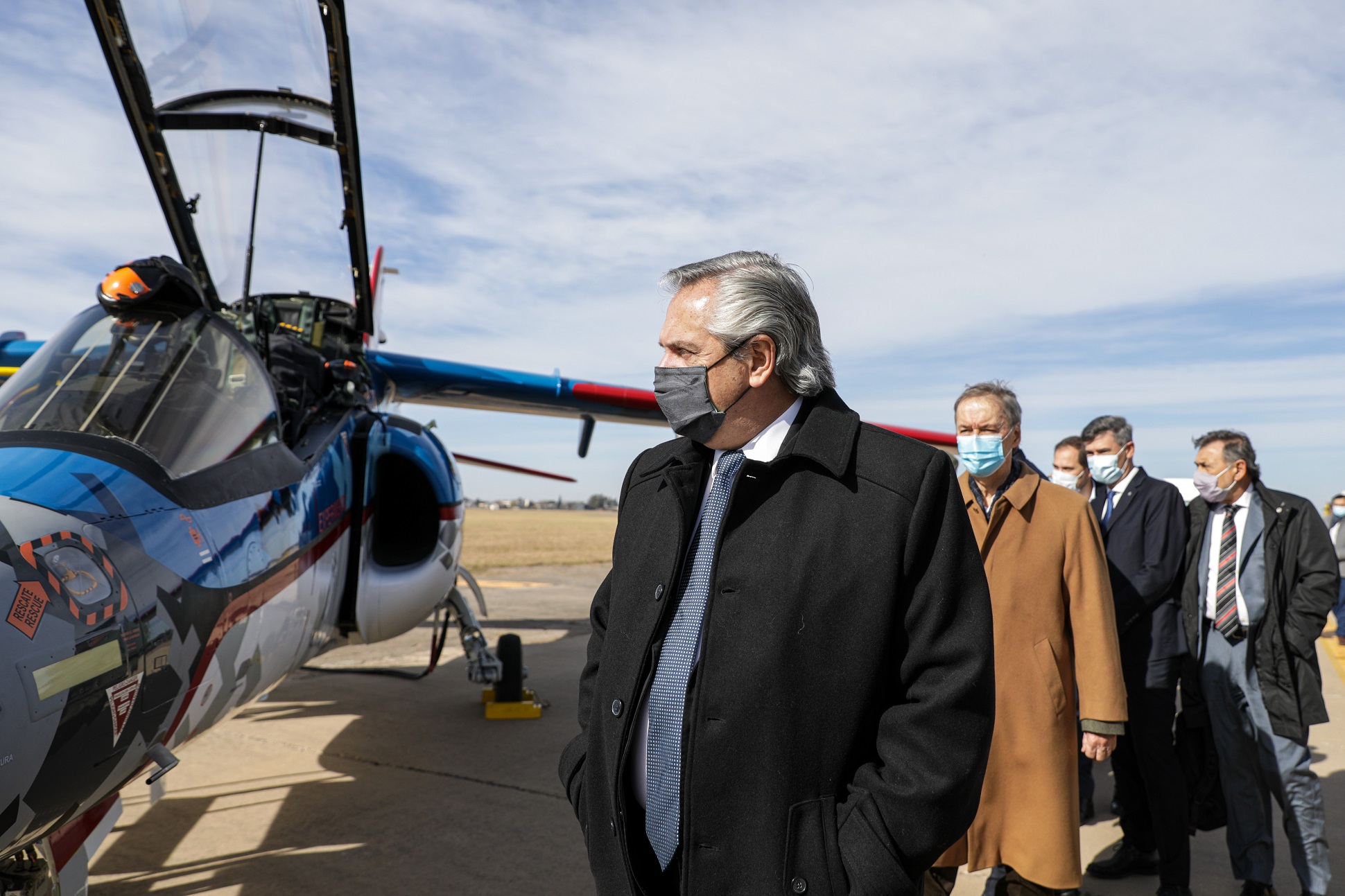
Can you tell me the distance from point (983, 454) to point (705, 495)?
162 cm

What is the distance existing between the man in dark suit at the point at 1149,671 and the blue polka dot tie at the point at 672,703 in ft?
9.99

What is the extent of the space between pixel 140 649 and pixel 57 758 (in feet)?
1.26

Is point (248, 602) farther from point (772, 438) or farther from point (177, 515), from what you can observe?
point (772, 438)

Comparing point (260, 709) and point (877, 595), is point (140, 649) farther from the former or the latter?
point (260, 709)

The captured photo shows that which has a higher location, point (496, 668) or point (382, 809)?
point (496, 668)

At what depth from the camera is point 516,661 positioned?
23.1ft

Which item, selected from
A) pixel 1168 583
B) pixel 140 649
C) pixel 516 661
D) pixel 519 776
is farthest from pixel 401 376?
pixel 1168 583

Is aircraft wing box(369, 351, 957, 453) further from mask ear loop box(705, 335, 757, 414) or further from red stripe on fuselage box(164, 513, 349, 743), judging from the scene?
mask ear loop box(705, 335, 757, 414)

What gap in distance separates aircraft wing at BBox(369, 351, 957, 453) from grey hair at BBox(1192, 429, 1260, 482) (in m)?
4.46

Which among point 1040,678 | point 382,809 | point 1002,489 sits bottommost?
point 382,809

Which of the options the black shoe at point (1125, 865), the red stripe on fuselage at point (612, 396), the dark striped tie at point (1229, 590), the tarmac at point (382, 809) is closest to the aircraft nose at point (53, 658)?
the tarmac at point (382, 809)

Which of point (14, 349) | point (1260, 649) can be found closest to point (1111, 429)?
point (1260, 649)

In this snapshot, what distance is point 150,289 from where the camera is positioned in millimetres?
3428

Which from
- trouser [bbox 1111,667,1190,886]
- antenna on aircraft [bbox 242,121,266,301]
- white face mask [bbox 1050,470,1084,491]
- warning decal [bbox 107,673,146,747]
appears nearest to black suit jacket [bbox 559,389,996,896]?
warning decal [bbox 107,673,146,747]
